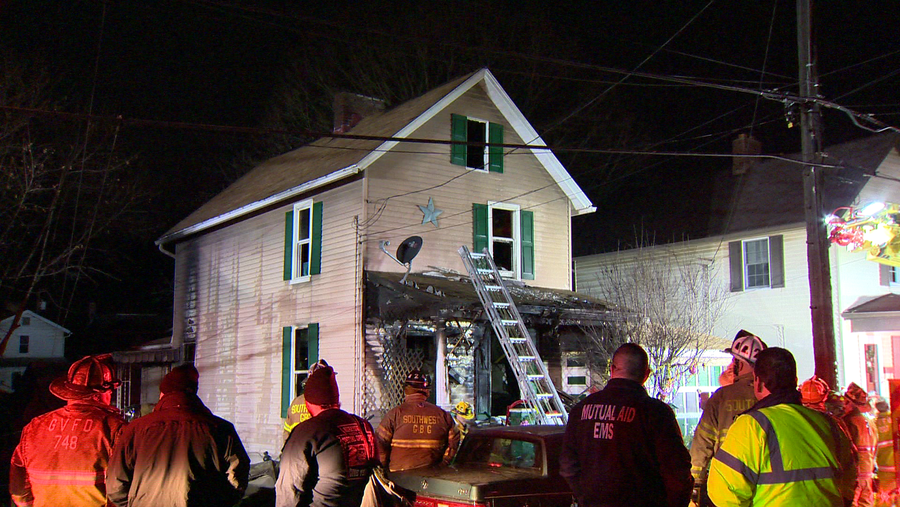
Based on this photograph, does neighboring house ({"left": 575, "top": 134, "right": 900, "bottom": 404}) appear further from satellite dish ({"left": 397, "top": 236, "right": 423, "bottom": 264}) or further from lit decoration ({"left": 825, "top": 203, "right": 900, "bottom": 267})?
satellite dish ({"left": 397, "top": 236, "right": 423, "bottom": 264})

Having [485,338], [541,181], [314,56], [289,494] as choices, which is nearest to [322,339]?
[485,338]

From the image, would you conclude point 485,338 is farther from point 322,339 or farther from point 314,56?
point 314,56

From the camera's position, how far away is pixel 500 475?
6.55 meters

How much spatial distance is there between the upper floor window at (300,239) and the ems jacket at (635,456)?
40.7 ft

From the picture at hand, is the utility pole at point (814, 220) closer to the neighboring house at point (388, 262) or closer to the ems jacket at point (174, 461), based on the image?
the neighboring house at point (388, 262)

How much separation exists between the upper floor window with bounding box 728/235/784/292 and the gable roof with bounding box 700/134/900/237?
19.3 inches

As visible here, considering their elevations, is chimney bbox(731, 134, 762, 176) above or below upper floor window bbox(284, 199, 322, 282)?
above

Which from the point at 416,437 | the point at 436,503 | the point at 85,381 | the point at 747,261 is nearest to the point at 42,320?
the point at 747,261

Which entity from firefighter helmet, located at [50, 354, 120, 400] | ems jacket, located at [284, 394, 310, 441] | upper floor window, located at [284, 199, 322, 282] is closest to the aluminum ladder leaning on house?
upper floor window, located at [284, 199, 322, 282]

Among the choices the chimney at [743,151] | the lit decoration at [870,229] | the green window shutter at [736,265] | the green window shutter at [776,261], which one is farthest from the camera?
the chimney at [743,151]

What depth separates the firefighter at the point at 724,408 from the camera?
5.74 metres

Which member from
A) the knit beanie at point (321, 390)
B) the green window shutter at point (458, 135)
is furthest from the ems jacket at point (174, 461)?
the green window shutter at point (458, 135)

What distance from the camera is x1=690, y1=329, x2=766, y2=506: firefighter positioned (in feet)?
18.8

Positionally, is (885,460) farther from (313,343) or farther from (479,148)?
(479,148)
